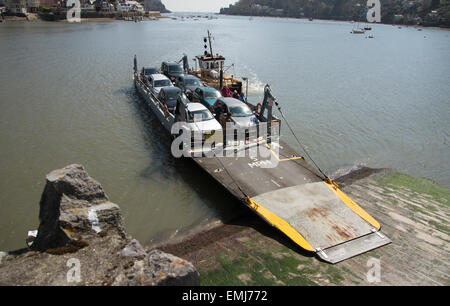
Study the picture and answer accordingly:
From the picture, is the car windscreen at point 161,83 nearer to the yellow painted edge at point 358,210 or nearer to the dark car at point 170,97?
the dark car at point 170,97

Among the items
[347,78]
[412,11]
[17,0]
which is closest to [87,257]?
[347,78]

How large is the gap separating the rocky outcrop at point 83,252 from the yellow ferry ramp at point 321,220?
15.1 feet

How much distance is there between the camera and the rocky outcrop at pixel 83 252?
231 inches

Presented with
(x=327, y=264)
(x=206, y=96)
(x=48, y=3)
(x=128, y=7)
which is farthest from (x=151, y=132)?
(x=128, y=7)

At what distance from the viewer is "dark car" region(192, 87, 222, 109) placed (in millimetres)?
19562

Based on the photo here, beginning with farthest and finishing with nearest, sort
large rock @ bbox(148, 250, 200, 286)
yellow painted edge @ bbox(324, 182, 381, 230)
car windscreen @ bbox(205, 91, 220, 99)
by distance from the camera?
car windscreen @ bbox(205, 91, 220, 99) < yellow painted edge @ bbox(324, 182, 381, 230) < large rock @ bbox(148, 250, 200, 286)

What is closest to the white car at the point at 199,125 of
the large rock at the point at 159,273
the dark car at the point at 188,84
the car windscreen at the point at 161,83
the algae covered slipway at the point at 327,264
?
the algae covered slipway at the point at 327,264

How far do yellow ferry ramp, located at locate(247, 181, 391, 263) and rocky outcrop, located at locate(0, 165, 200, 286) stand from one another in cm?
459

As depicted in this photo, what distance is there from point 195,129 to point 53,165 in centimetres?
722

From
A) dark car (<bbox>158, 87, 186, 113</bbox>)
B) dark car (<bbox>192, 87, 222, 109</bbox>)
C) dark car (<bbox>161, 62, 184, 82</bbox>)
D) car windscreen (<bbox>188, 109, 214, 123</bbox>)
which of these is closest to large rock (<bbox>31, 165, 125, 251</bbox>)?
car windscreen (<bbox>188, 109, 214, 123</bbox>)

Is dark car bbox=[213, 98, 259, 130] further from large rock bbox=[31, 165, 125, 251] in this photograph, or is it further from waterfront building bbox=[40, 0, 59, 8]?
waterfront building bbox=[40, 0, 59, 8]

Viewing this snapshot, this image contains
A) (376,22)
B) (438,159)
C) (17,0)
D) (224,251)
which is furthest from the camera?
(376,22)

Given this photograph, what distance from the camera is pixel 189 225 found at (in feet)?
38.3
